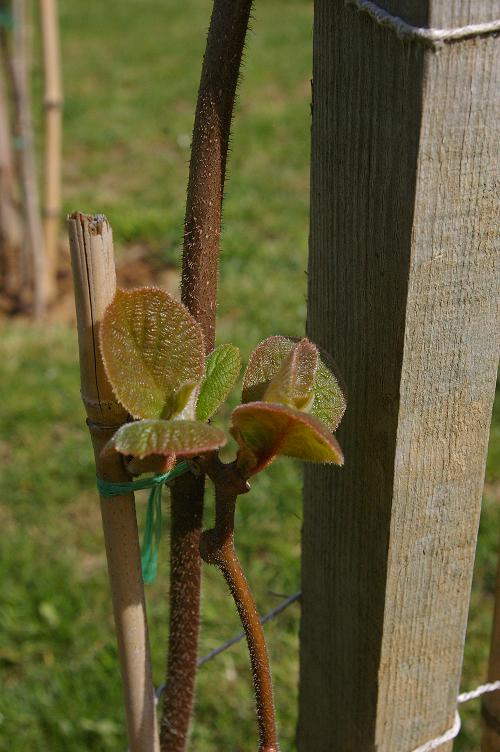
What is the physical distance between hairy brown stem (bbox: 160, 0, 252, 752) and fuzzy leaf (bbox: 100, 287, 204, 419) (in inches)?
3.4

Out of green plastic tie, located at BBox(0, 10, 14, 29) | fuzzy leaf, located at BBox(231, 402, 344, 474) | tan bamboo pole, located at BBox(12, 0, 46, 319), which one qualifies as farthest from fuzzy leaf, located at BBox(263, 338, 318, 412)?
green plastic tie, located at BBox(0, 10, 14, 29)

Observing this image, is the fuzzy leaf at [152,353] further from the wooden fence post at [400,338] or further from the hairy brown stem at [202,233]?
the wooden fence post at [400,338]

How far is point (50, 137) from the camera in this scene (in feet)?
11.6

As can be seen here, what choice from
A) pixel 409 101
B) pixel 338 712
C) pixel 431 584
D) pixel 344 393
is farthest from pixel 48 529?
pixel 409 101

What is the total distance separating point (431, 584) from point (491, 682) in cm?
37

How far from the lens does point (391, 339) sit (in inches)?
32.1

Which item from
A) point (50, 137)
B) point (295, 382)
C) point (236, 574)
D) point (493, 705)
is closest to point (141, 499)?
point (493, 705)

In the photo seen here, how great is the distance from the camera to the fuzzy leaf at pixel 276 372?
779 millimetres

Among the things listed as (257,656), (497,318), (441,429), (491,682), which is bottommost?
(491,682)

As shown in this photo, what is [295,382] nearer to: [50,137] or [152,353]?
[152,353]

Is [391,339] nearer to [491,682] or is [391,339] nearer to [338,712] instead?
[338,712]

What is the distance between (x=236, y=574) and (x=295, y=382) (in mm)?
214

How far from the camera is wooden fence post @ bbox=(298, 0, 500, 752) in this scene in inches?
28.0

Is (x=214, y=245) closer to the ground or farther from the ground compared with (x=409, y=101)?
closer to the ground
